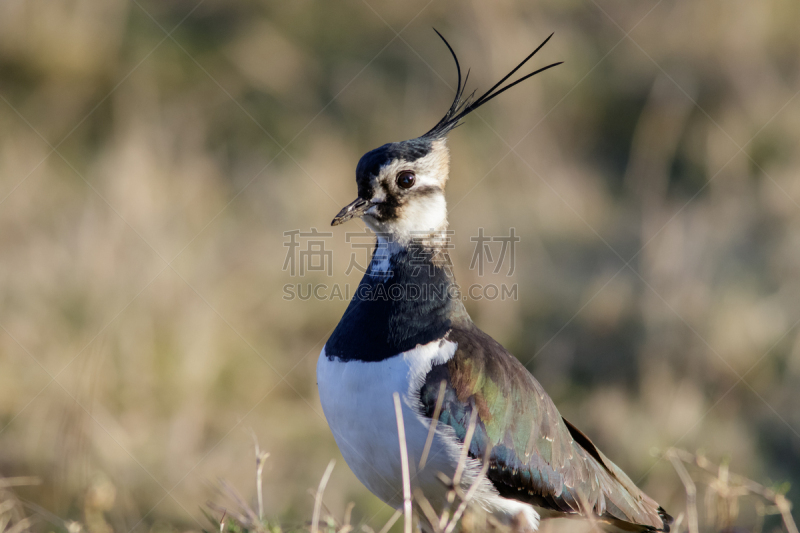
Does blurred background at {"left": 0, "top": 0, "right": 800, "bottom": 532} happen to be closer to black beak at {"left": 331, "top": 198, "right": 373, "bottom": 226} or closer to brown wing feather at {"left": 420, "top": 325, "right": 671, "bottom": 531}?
black beak at {"left": 331, "top": 198, "right": 373, "bottom": 226}

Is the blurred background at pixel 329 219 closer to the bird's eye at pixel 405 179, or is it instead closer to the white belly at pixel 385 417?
the white belly at pixel 385 417

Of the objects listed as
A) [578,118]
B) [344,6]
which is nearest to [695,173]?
[578,118]

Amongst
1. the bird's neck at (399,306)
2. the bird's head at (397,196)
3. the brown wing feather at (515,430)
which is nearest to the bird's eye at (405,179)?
the bird's head at (397,196)

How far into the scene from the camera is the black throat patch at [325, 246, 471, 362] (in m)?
3.58

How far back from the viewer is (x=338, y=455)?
20.5ft

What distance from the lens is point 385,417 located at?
338 cm

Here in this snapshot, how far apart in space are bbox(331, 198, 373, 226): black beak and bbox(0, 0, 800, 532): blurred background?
77.7 inches

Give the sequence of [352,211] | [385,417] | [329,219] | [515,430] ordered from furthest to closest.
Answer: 1. [329,219]
2. [352,211]
3. [515,430]
4. [385,417]

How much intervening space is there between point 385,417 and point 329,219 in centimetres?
489

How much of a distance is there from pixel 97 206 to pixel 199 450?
110 inches

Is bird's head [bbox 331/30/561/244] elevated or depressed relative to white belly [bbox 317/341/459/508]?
elevated

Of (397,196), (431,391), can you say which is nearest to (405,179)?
(397,196)

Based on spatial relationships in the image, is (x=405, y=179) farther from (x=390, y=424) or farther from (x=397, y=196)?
(x=390, y=424)


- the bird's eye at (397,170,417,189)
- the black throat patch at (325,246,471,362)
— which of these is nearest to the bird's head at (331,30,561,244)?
the bird's eye at (397,170,417,189)
